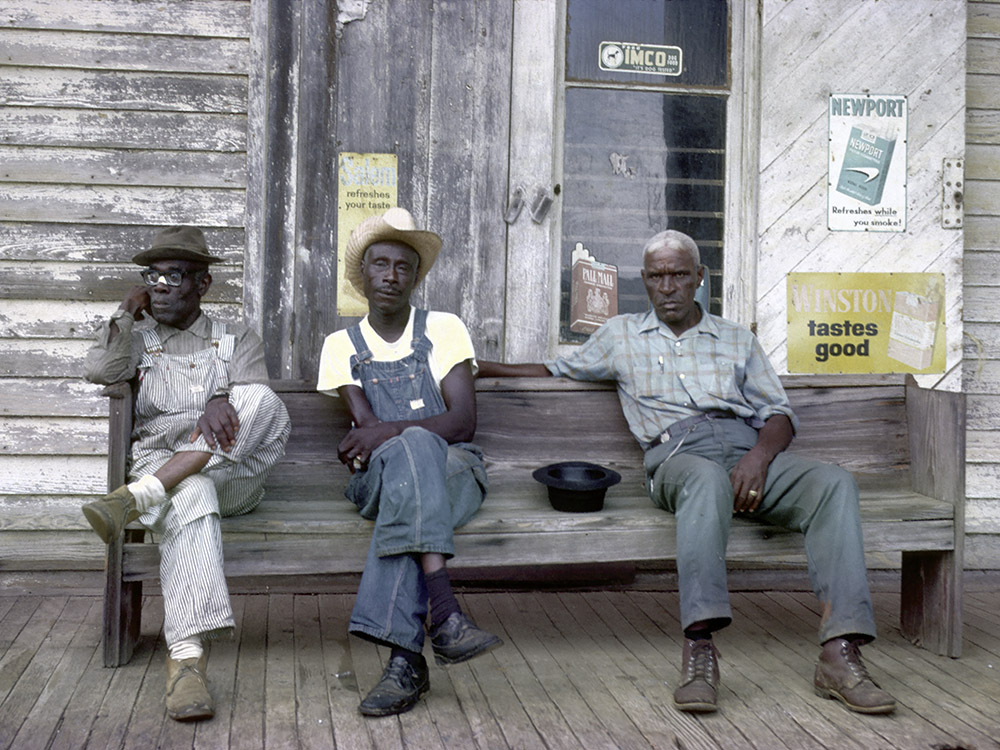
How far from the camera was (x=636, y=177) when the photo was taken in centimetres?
427


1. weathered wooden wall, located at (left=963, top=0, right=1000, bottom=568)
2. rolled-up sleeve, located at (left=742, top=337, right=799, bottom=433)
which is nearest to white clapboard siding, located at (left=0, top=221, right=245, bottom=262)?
rolled-up sleeve, located at (left=742, top=337, right=799, bottom=433)

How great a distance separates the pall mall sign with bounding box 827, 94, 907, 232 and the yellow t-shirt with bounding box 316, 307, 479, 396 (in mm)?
1871

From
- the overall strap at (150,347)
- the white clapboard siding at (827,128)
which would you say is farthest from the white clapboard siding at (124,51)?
the white clapboard siding at (827,128)

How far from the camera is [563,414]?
3654 millimetres

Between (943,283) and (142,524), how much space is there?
3.30 meters

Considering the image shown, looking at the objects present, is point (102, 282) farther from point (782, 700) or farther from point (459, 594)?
point (782, 700)

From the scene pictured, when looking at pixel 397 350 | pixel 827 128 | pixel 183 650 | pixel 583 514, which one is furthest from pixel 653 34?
pixel 183 650

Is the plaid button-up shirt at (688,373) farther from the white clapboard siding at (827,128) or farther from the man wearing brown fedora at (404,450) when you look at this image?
the white clapboard siding at (827,128)

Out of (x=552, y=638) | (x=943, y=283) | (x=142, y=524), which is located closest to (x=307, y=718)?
(x=142, y=524)

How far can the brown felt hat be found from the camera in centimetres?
312

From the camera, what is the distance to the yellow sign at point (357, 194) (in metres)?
4.04

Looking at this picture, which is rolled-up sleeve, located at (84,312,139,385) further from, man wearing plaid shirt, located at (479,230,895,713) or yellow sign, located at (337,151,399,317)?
man wearing plaid shirt, located at (479,230,895,713)

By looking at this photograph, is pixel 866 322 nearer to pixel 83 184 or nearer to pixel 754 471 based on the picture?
pixel 754 471

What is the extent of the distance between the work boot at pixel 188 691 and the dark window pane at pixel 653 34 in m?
2.78
